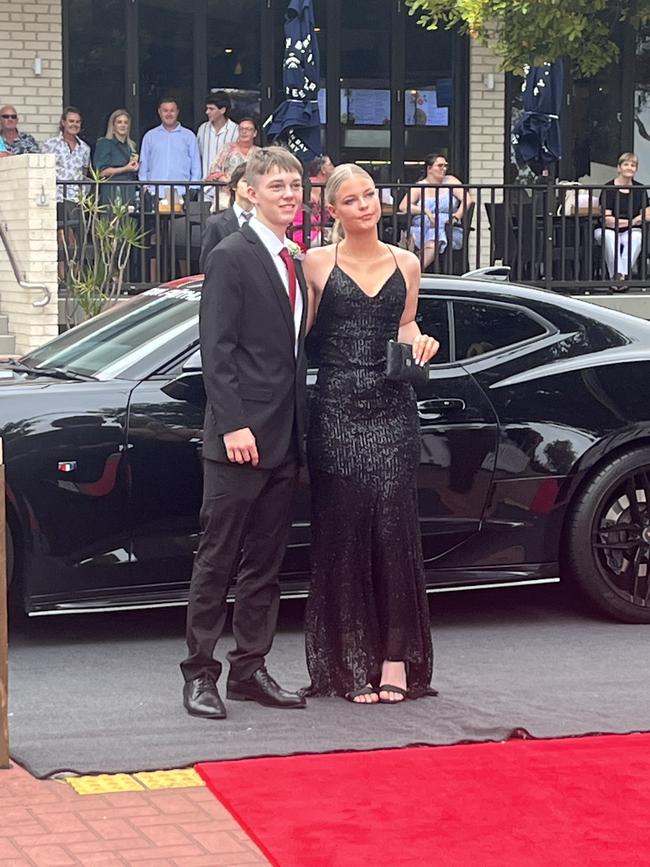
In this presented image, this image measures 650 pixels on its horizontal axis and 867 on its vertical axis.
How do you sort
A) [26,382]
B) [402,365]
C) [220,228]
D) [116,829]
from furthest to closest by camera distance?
[220,228] → [26,382] → [402,365] → [116,829]

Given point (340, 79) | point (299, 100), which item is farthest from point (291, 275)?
point (340, 79)

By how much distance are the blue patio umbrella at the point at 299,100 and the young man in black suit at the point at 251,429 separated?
354 inches

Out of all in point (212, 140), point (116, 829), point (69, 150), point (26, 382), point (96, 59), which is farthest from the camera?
point (96, 59)

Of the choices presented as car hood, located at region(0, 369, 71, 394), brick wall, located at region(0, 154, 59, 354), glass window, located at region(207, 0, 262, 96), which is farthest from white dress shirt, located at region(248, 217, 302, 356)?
glass window, located at region(207, 0, 262, 96)

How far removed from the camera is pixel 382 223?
1531 centimetres

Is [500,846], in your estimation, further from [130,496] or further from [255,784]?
[130,496]

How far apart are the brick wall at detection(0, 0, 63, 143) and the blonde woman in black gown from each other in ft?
40.7

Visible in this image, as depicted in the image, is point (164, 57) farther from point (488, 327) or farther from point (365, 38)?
point (488, 327)

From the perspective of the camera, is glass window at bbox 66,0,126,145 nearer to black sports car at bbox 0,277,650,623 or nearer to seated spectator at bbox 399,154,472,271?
seated spectator at bbox 399,154,472,271

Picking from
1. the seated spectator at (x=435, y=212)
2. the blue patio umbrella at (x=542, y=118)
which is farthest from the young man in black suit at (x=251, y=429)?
the blue patio umbrella at (x=542, y=118)

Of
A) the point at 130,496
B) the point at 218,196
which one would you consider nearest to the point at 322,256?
the point at 130,496

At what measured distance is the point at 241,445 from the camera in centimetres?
586

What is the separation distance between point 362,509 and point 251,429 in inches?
23.3

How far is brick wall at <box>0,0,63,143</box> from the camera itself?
18.0 metres
